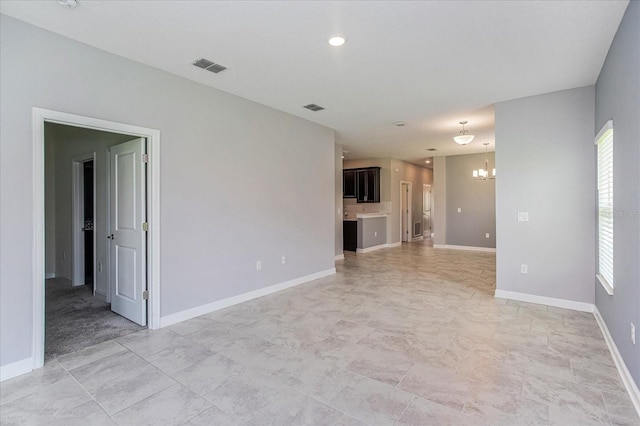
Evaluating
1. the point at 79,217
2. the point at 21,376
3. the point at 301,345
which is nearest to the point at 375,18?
the point at 301,345

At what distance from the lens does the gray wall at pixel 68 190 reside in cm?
433

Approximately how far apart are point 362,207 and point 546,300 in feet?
21.0

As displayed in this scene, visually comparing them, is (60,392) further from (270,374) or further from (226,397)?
(270,374)

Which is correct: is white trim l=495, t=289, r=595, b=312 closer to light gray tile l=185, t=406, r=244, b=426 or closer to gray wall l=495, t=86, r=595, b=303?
gray wall l=495, t=86, r=595, b=303

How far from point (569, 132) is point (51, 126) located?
25.0ft

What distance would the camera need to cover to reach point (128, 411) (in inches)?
82.2

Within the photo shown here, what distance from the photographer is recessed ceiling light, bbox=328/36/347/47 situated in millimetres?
2812

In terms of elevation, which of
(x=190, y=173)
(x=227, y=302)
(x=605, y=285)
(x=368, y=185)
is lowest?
(x=227, y=302)

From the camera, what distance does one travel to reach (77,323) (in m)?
3.62

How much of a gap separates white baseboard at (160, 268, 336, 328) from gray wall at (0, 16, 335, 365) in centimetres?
8

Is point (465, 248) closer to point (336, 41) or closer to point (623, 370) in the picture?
point (623, 370)

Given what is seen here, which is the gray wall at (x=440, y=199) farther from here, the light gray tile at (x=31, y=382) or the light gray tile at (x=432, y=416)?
the light gray tile at (x=31, y=382)

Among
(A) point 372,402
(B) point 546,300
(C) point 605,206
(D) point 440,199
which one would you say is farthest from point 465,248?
(A) point 372,402

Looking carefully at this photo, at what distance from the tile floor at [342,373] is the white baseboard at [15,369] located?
8 cm
